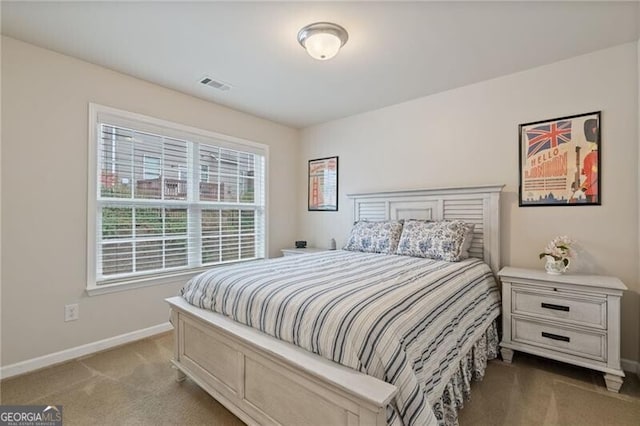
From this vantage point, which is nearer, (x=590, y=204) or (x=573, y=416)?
(x=573, y=416)

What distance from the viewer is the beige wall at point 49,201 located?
2.21 metres

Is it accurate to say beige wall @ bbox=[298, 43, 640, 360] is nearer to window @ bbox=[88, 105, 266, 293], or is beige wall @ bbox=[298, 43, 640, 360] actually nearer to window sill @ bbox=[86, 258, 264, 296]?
window @ bbox=[88, 105, 266, 293]

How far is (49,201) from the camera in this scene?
239 cm

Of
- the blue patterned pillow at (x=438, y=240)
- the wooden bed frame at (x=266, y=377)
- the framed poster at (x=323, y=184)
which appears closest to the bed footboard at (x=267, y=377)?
the wooden bed frame at (x=266, y=377)

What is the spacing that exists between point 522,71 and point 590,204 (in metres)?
1.29

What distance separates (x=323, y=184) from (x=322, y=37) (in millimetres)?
2357

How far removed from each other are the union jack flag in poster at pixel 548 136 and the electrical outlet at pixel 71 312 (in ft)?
13.5

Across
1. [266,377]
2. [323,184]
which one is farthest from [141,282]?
[323,184]

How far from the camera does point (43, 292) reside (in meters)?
2.36

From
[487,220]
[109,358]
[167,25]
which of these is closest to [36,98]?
[167,25]

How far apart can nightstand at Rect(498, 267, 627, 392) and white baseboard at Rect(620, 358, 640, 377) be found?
45 cm

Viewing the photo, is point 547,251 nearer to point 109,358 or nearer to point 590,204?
point 590,204

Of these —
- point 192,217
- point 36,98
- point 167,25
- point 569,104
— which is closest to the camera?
point 167,25

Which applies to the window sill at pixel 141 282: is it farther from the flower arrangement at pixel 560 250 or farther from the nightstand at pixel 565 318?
the flower arrangement at pixel 560 250
